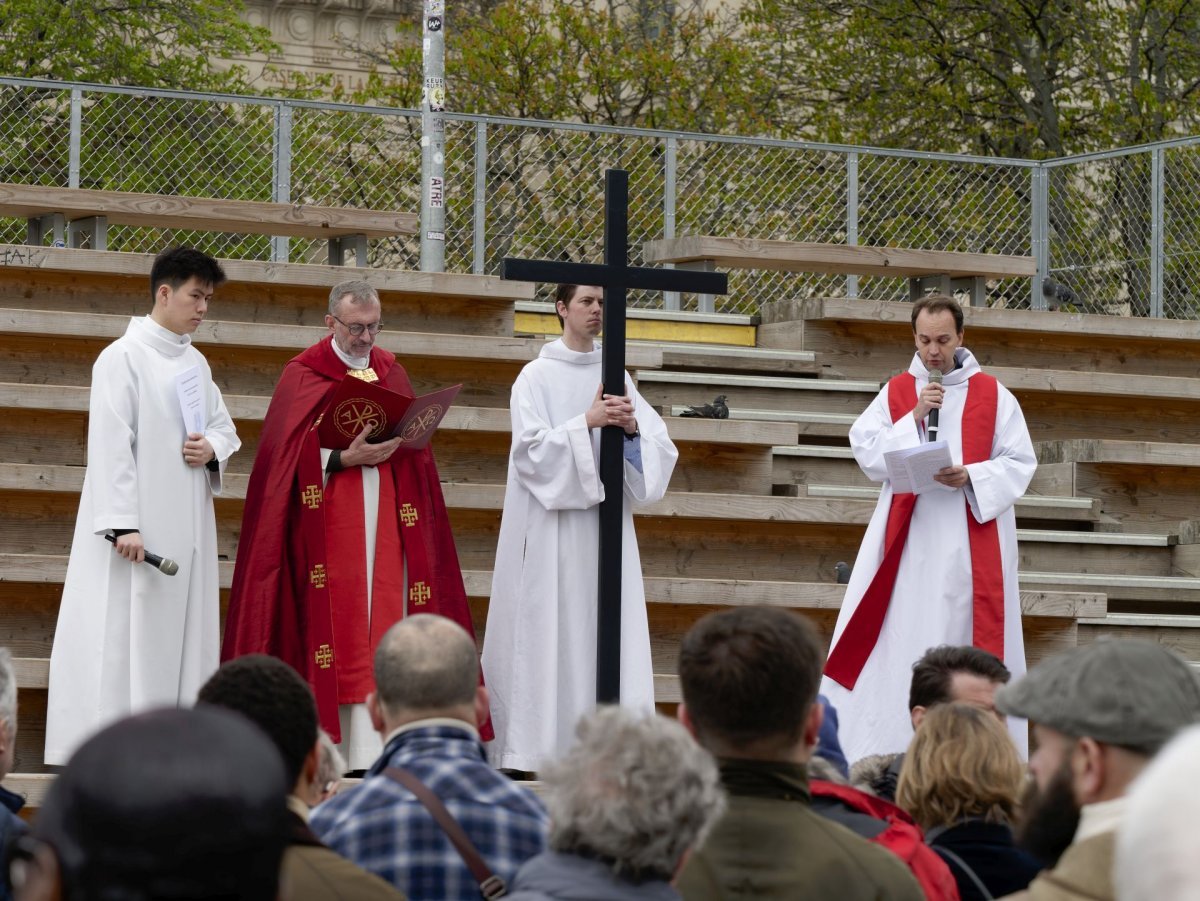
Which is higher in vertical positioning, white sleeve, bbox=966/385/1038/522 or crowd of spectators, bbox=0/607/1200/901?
white sleeve, bbox=966/385/1038/522

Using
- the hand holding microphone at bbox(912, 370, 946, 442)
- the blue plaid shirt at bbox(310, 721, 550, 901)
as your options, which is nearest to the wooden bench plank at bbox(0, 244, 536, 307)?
the hand holding microphone at bbox(912, 370, 946, 442)

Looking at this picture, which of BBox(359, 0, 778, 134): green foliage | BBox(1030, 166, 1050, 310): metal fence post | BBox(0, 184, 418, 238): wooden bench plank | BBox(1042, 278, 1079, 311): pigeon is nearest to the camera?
BBox(0, 184, 418, 238): wooden bench plank

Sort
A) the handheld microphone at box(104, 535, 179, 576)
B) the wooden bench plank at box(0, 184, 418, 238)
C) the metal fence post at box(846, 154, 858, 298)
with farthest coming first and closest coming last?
the metal fence post at box(846, 154, 858, 298) < the wooden bench plank at box(0, 184, 418, 238) < the handheld microphone at box(104, 535, 179, 576)

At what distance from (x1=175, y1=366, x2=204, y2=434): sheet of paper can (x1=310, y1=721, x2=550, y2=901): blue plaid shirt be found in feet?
12.9

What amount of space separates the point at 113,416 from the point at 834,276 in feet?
25.3

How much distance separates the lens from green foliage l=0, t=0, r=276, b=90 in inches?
871

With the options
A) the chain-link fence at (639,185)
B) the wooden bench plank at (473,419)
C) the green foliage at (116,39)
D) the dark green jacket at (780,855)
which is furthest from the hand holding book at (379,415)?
the green foliage at (116,39)

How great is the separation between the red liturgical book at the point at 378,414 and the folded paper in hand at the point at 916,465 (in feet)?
5.75

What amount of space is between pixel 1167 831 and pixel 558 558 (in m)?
5.84

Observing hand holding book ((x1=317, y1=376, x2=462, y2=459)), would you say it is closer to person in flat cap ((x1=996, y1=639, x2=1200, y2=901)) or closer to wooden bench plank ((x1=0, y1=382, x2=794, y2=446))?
wooden bench plank ((x1=0, y1=382, x2=794, y2=446))

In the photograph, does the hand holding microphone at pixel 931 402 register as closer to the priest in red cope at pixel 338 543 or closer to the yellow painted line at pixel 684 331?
the priest in red cope at pixel 338 543

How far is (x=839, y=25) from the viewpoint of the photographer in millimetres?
24344

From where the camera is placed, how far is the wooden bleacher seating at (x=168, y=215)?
10.6m

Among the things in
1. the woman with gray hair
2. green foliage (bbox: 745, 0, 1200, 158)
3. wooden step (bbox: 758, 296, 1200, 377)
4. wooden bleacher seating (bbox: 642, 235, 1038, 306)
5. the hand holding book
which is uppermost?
green foliage (bbox: 745, 0, 1200, 158)
